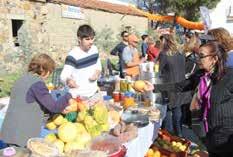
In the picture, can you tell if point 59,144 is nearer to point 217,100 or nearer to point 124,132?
point 124,132

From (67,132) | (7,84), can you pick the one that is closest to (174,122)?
(67,132)

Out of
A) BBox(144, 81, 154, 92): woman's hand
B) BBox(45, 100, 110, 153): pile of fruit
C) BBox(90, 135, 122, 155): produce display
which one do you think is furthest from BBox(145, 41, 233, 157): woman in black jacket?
BBox(144, 81, 154, 92): woman's hand

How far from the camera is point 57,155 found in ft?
9.81

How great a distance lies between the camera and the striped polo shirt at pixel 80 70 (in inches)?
195

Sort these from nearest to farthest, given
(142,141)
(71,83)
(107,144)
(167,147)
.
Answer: (107,144) < (142,141) < (71,83) < (167,147)

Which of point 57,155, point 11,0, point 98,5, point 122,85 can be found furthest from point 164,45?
point 98,5

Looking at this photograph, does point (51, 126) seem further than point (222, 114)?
Yes

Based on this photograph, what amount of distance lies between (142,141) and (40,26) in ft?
42.7

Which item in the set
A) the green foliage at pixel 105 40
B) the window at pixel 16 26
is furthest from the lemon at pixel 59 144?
the green foliage at pixel 105 40

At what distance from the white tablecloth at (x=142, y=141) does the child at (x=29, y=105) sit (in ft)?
2.47

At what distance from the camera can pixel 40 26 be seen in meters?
16.3

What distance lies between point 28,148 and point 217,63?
1642mm

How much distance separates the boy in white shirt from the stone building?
31.8 feet

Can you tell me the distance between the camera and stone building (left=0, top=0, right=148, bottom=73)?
14539 mm
